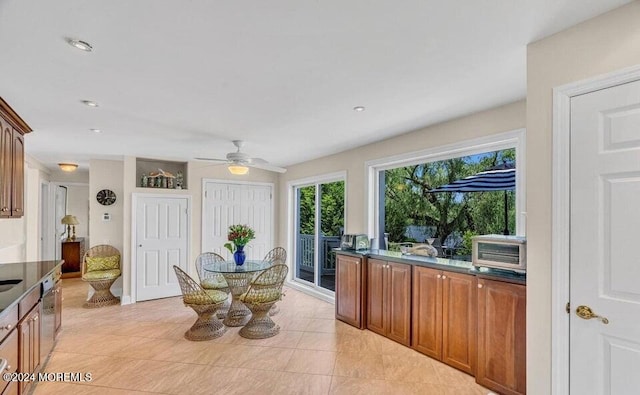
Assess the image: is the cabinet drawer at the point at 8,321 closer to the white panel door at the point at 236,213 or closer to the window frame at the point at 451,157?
the window frame at the point at 451,157

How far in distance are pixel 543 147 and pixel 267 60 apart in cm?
171

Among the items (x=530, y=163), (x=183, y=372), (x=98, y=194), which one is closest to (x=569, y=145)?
(x=530, y=163)

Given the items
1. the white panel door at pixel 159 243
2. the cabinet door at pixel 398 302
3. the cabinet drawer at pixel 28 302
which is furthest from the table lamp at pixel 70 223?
the cabinet door at pixel 398 302

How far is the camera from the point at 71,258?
7066 mm

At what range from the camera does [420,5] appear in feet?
4.96

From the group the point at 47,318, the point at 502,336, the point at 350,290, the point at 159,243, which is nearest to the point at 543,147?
the point at 502,336

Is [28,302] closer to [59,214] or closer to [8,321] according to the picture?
[8,321]

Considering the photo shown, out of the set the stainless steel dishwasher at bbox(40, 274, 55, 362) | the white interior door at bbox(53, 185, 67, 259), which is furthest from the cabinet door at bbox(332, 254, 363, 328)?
the white interior door at bbox(53, 185, 67, 259)

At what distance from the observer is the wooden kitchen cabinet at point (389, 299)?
11.2ft

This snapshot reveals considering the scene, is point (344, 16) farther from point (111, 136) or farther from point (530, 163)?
point (111, 136)

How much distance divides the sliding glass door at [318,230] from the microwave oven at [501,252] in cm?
269

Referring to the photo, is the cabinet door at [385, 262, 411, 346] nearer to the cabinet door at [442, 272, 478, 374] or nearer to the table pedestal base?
the cabinet door at [442, 272, 478, 374]

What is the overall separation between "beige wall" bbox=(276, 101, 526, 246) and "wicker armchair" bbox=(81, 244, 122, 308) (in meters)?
2.87

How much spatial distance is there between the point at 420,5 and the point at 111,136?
3.91 metres
